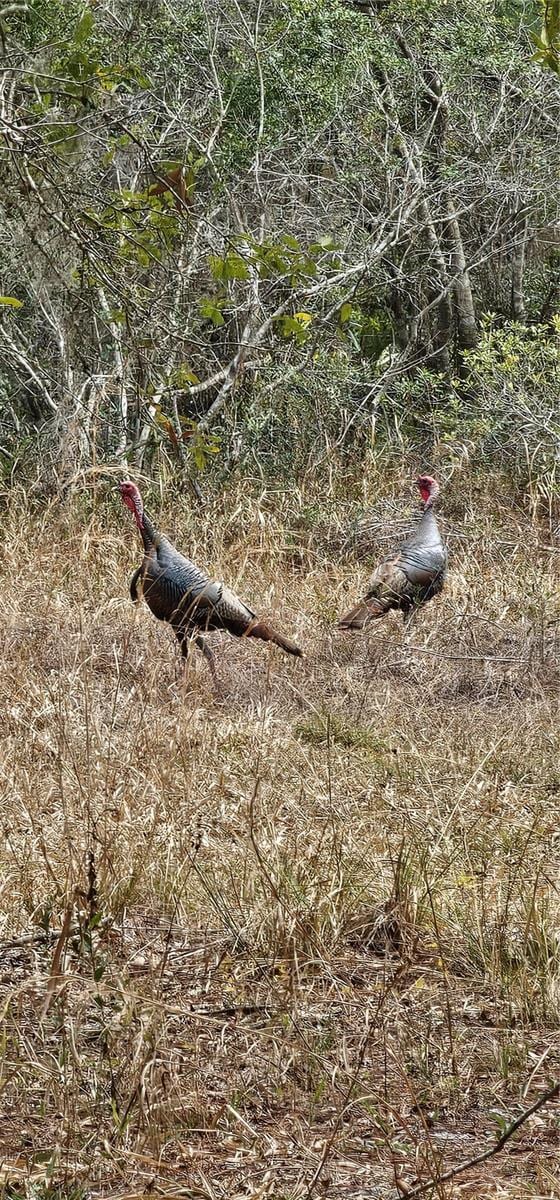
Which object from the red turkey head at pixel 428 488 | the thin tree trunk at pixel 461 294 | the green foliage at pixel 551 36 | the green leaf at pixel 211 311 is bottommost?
the red turkey head at pixel 428 488

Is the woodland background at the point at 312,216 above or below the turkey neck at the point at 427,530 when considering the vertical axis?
above

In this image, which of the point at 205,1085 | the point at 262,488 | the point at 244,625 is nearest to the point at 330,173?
the point at 262,488

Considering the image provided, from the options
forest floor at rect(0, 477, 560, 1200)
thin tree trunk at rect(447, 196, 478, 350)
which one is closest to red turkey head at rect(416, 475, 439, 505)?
forest floor at rect(0, 477, 560, 1200)

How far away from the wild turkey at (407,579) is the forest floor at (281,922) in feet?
1.28

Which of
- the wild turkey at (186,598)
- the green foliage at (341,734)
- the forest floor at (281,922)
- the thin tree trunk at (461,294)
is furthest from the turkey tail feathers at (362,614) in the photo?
the thin tree trunk at (461,294)

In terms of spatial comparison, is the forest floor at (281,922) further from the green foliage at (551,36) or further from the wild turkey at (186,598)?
the green foliage at (551,36)

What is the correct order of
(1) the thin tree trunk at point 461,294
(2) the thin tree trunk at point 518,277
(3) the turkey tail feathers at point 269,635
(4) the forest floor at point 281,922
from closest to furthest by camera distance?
1. (4) the forest floor at point 281,922
2. (3) the turkey tail feathers at point 269,635
3. (1) the thin tree trunk at point 461,294
4. (2) the thin tree trunk at point 518,277

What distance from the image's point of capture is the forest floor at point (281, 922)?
8.95 feet

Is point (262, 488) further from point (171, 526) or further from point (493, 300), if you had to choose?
point (493, 300)

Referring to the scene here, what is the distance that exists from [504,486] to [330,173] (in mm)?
3336

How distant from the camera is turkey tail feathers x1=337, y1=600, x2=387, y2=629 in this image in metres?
7.55

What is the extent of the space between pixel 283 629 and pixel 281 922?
4.12 metres

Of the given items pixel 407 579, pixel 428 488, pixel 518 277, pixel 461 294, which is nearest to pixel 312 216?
pixel 461 294

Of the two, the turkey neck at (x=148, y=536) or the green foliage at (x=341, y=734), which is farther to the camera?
the turkey neck at (x=148, y=536)
